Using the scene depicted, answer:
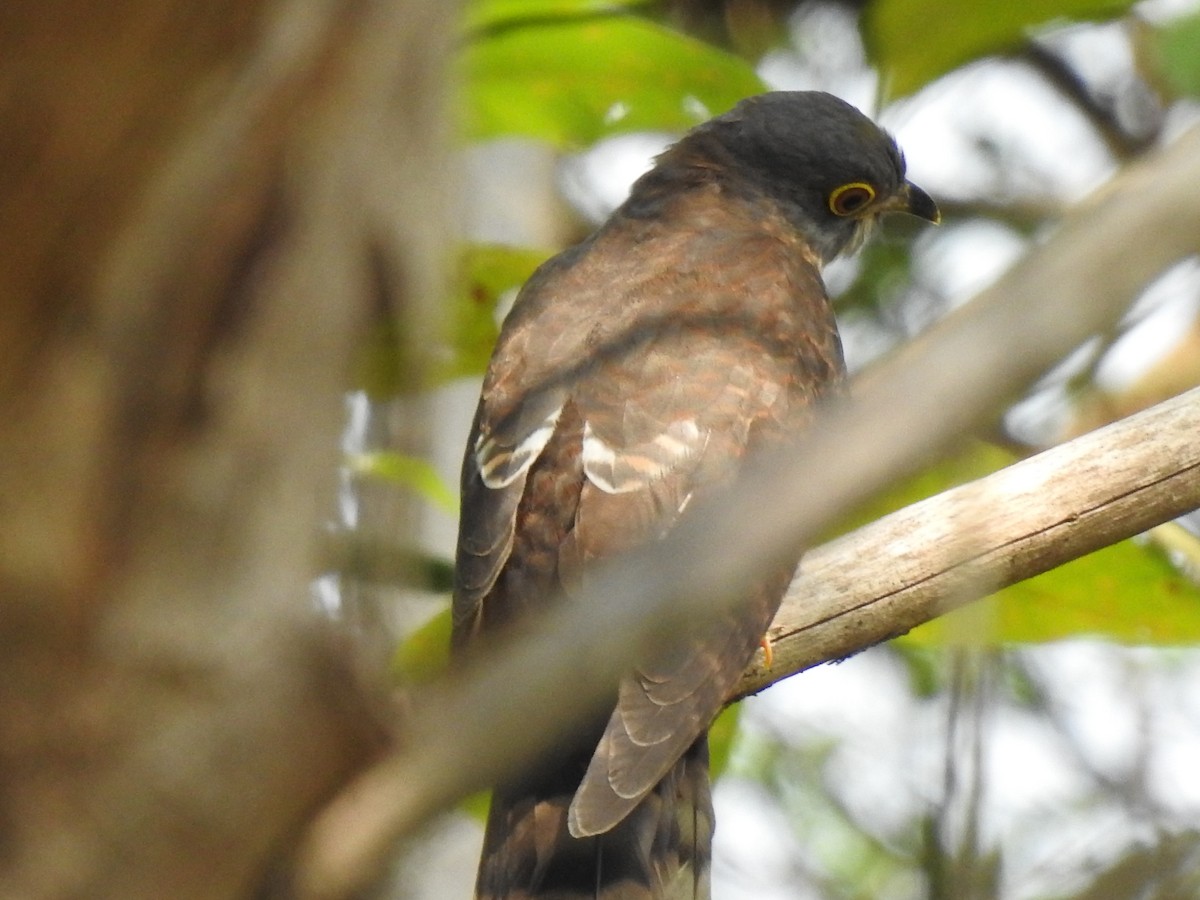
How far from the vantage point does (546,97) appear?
13.4ft

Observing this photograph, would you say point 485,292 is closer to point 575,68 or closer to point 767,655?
point 575,68

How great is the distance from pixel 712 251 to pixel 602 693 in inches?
124

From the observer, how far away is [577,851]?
9.67ft

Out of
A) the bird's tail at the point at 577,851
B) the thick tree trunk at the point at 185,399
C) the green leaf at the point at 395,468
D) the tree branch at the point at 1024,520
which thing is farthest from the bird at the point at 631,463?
the thick tree trunk at the point at 185,399

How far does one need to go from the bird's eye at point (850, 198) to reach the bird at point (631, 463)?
307 mm

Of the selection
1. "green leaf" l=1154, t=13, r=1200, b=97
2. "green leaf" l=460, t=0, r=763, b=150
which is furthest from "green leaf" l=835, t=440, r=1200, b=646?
"green leaf" l=460, t=0, r=763, b=150

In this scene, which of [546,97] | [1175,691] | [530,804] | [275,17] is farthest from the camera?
[1175,691]

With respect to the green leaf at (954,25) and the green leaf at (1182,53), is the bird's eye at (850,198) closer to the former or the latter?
the green leaf at (954,25)

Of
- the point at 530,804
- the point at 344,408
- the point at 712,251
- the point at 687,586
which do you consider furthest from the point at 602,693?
the point at 712,251

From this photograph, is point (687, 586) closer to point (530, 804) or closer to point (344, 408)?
point (344, 408)

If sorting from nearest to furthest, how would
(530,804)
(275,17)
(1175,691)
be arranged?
(275,17)
(530,804)
(1175,691)

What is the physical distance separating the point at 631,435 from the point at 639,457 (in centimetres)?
7

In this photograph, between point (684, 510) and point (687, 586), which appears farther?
point (684, 510)

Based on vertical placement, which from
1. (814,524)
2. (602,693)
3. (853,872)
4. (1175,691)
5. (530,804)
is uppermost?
(814,524)
